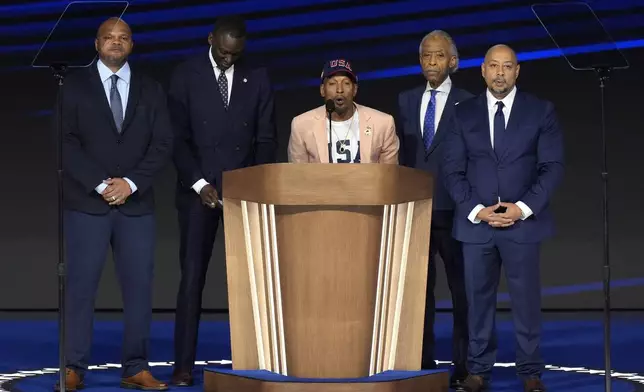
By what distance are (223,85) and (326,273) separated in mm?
1517

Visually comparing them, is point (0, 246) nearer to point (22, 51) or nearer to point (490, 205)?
point (22, 51)

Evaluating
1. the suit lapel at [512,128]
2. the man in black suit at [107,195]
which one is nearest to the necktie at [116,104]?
the man in black suit at [107,195]

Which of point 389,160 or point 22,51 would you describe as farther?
point 22,51

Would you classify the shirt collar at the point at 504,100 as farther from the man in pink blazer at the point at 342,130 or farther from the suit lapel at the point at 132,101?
the suit lapel at the point at 132,101

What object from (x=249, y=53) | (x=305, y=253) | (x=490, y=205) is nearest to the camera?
(x=305, y=253)

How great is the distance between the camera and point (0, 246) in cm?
968

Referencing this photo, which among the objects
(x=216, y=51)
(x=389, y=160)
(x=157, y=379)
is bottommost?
(x=157, y=379)

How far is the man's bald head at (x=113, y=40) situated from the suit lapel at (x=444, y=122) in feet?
4.84

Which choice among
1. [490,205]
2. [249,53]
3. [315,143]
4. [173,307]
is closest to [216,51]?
[315,143]

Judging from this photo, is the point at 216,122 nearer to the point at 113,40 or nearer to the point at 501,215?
the point at 113,40

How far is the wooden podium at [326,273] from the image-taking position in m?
5.39

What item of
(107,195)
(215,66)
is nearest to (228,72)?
(215,66)

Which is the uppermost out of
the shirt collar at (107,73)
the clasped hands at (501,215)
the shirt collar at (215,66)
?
the shirt collar at (215,66)

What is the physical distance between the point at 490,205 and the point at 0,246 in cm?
445
